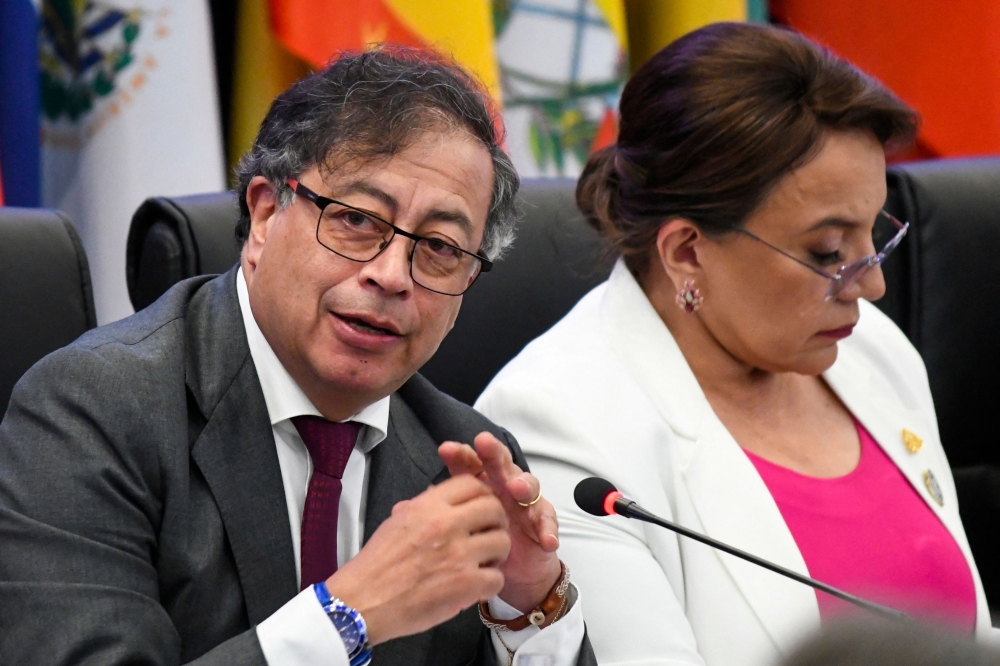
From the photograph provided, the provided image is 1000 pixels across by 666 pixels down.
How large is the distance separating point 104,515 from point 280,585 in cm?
21

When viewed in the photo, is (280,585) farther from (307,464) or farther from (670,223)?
(670,223)

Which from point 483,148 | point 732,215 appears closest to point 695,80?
point 732,215

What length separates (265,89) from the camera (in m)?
2.57

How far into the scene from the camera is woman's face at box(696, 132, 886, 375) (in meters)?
1.87

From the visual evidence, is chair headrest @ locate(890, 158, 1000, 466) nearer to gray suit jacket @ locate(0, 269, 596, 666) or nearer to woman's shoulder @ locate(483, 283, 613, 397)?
woman's shoulder @ locate(483, 283, 613, 397)

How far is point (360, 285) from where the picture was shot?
1.44 meters

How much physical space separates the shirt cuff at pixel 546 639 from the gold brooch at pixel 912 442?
860 millimetres

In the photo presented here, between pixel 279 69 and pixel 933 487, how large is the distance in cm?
148

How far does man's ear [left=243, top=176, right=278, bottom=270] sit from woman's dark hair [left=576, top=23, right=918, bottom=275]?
0.66m

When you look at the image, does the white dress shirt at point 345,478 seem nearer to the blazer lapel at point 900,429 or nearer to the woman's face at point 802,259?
the woman's face at point 802,259

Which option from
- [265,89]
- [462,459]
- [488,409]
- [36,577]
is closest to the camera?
[36,577]

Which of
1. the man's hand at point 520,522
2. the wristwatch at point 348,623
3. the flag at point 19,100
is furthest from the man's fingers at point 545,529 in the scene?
the flag at point 19,100

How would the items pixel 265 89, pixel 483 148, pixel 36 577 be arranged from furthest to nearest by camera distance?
pixel 265 89 → pixel 483 148 → pixel 36 577

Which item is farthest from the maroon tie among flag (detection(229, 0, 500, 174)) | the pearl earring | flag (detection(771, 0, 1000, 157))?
flag (detection(771, 0, 1000, 157))
